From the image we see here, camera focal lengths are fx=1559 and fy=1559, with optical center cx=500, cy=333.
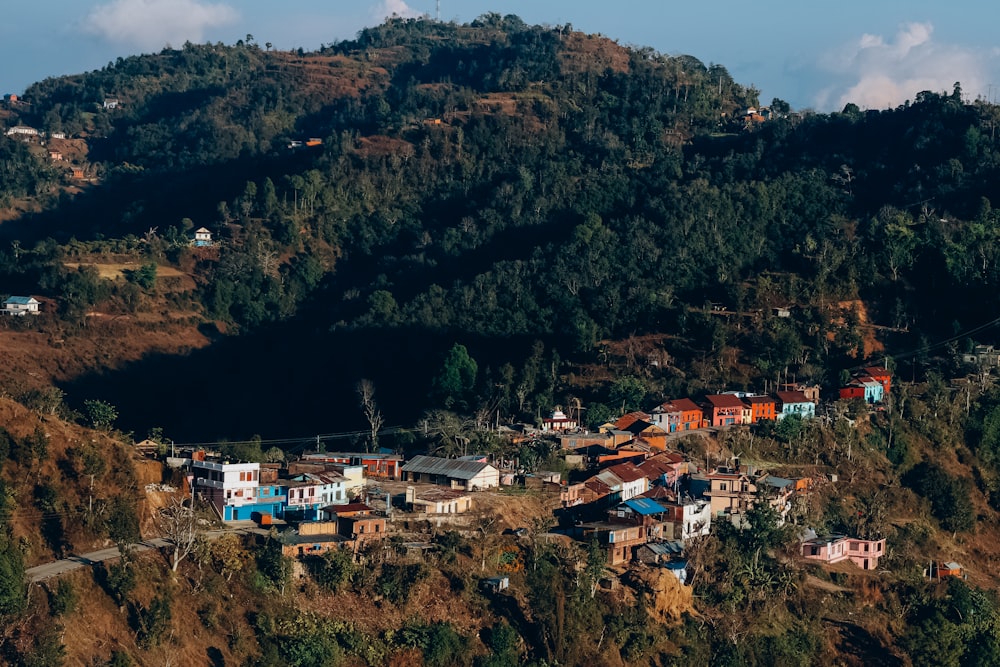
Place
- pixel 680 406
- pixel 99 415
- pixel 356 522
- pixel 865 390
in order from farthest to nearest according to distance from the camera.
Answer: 1. pixel 865 390
2. pixel 680 406
3. pixel 99 415
4. pixel 356 522

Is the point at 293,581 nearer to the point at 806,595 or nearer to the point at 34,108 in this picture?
the point at 806,595

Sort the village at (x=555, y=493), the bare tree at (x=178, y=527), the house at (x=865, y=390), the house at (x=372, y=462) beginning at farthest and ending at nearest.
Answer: the house at (x=865, y=390)
the house at (x=372, y=462)
the village at (x=555, y=493)
the bare tree at (x=178, y=527)

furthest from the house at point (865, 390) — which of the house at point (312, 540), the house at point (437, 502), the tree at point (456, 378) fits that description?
the house at point (312, 540)

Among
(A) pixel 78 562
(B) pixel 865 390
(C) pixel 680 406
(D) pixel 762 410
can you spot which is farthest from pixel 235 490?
(B) pixel 865 390

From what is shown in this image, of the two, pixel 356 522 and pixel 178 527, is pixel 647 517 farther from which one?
pixel 178 527

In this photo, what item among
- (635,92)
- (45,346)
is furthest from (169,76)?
(45,346)

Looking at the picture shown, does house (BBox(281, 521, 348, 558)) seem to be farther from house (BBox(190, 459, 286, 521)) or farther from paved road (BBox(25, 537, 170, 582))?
paved road (BBox(25, 537, 170, 582))

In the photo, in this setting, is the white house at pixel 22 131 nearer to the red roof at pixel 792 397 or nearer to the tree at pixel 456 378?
the tree at pixel 456 378
